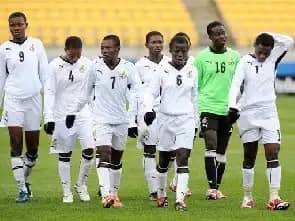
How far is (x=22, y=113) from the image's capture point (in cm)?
1328

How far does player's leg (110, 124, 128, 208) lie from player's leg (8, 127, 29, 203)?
1158 mm

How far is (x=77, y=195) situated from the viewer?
1399 cm

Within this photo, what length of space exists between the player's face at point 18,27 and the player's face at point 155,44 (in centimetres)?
168

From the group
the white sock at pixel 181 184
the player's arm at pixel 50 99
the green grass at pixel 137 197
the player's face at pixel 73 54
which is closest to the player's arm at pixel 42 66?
the player's arm at pixel 50 99

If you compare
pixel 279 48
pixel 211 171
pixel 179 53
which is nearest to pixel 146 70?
pixel 211 171

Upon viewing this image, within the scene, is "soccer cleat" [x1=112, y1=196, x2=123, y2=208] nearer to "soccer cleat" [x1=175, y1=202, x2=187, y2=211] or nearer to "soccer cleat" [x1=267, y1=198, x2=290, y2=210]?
"soccer cleat" [x1=175, y1=202, x2=187, y2=211]

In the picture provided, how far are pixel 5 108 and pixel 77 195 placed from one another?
1616 millimetres

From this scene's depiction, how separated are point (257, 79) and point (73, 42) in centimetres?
239

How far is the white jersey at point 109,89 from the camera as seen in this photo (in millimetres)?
12773

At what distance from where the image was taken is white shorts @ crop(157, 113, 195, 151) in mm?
12258

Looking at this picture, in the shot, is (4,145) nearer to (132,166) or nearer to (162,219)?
(132,166)

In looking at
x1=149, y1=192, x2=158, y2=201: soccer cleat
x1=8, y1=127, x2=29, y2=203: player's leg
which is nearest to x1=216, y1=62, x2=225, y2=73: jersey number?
x1=149, y1=192, x2=158, y2=201: soccer cleat

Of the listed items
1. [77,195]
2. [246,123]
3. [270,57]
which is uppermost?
[270,57]

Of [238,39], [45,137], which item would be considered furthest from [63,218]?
[238,39]
